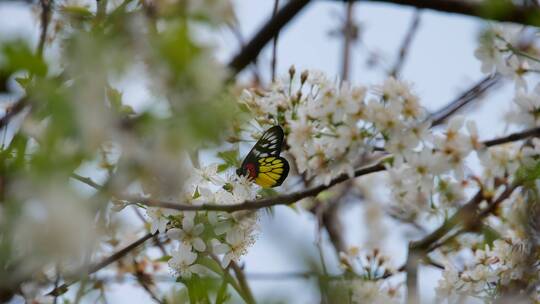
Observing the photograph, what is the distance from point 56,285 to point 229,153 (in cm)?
60

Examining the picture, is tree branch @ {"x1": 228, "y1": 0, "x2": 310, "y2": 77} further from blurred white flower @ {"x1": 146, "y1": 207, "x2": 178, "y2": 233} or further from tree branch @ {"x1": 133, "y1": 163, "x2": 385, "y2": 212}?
blurred white flower @ {"x1": 146, "y1": 207, "x2": 178, "y2": 233}

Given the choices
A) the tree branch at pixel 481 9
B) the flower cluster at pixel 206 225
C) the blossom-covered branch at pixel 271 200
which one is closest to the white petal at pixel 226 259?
the flower cluster at pixel 206 225

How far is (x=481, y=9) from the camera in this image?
4.72 feet

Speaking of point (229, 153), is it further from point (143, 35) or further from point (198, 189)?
point (143, 35)

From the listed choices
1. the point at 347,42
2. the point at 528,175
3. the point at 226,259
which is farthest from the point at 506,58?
the point at 347,42

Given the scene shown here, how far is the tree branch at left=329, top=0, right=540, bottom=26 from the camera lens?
54.4 inches

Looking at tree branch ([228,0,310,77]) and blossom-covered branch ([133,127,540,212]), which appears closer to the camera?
blossom-covered branch ([133,127,540,212])

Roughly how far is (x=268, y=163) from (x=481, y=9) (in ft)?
2.44

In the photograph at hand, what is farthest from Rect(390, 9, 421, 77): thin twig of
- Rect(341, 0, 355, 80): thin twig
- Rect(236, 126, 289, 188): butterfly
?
Rect(236, 126, 289, 188): butterfly

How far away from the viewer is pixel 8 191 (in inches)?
34.0

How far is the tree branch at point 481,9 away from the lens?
1.38 metres

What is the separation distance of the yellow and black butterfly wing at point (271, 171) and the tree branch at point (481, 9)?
50 cm

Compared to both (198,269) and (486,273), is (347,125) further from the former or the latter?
(486,273)

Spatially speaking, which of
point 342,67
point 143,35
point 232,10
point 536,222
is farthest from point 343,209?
point 143,35
